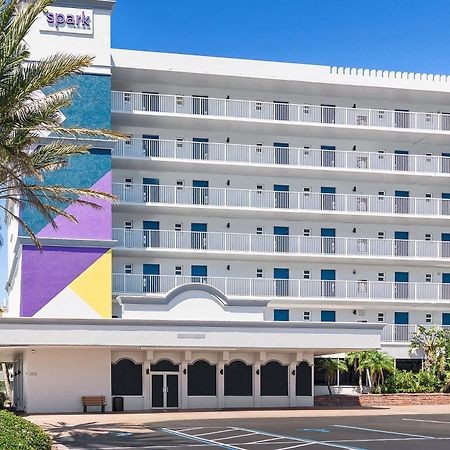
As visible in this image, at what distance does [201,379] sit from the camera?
4406cm

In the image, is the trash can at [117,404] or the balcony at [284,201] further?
the balcony at [284,201]

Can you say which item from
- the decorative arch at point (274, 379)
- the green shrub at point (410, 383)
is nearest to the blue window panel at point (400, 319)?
the green shrub at point (410, 383)

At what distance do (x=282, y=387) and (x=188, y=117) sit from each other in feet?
52.7

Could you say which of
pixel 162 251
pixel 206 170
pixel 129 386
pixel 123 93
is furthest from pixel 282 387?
pixel 123 93

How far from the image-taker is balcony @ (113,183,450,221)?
51.2 m

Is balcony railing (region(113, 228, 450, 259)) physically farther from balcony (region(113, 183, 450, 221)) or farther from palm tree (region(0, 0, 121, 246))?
palm tree (region(0, 0, 121, 246))

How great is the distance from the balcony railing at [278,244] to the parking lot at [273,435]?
17.7m

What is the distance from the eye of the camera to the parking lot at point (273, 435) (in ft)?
79.4

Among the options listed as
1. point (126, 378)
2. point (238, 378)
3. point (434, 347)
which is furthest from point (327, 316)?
point (126, 378)

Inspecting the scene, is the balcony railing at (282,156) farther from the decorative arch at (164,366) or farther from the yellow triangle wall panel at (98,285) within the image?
the decorative arch at (164,366)

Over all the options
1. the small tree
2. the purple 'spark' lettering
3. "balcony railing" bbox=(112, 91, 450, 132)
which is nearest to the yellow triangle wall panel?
"balcony railing" bbox=(112, 91, 450, 132)

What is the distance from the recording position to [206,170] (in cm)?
5272

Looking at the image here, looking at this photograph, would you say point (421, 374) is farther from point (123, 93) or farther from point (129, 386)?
point (123, 93)

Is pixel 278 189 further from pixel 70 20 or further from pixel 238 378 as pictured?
pixel 70 20
